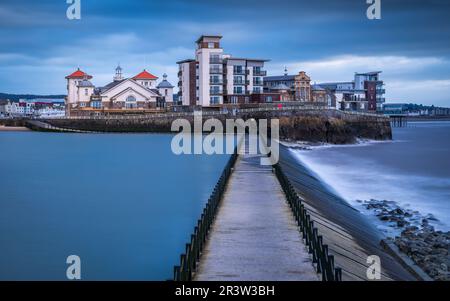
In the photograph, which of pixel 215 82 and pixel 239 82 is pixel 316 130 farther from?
pixel 215 82

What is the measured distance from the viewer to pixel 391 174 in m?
49.6

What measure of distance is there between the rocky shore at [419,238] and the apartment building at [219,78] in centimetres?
6544

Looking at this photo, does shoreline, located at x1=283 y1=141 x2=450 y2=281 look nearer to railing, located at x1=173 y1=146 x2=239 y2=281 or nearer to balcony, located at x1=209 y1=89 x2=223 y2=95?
railing, located at x1=173 y1=146 x2=239 y2=281

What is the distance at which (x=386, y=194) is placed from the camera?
37.7 meters

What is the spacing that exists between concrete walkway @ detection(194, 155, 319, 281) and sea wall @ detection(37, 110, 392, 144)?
57.7 metres

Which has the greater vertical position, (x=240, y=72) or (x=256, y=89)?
(x=240, y=72)

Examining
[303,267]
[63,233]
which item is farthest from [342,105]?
[303,267]

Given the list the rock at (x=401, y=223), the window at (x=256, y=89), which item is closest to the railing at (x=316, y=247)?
the rock at (x=401, y=223)

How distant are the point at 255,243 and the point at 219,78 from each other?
80.7 meters

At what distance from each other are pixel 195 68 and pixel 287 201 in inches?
3032

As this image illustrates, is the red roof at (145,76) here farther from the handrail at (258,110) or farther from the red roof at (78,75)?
the handrail at (258,110)

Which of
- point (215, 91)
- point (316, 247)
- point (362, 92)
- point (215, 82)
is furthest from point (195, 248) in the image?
point (362, 92)

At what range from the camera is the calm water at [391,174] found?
35.3 m
